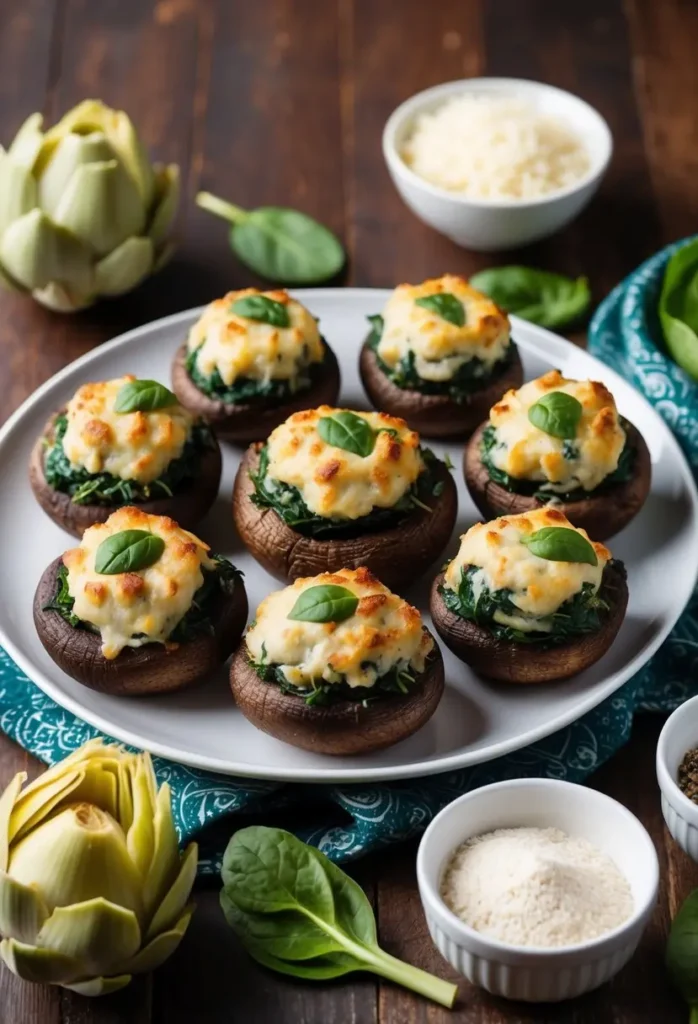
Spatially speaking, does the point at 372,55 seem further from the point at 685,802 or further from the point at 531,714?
the point at 685,802

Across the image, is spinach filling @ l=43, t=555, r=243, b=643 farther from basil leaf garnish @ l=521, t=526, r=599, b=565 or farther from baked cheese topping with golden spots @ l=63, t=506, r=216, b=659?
basil leaf garnish @ l=521, t=526, r=599, b=565

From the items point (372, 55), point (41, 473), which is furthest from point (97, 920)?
point (372, 55)

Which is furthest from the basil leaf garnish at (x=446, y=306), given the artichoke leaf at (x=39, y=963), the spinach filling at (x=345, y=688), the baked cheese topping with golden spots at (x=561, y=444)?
the artichoke leaf at (x=39, y=963)

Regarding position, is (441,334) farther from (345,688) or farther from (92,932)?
(92,932)

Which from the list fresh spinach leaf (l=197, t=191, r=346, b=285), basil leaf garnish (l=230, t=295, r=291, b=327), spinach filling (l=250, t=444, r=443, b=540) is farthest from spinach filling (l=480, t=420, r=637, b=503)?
fresh spinach leaf (l=197, t=191, r=346, b=285)

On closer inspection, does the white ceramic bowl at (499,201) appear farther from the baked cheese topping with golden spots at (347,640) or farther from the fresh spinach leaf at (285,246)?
the baked cheese topping with golden spots at (347,640)

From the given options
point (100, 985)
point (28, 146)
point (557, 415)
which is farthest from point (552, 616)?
point (28, 146)

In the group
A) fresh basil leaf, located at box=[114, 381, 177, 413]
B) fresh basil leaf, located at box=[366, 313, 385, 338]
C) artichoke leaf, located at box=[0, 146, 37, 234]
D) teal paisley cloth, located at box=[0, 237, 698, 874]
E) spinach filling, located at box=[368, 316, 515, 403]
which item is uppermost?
artichoke leaf, located at box=[0, 146, 37, 234]
